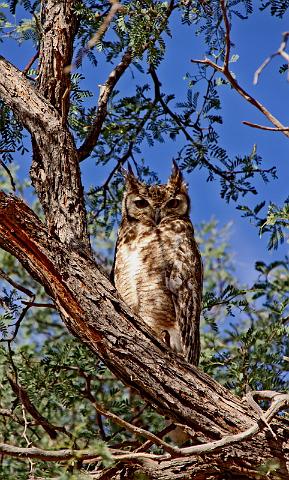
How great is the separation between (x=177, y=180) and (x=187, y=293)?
28.4 inches

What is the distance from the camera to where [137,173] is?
341cm

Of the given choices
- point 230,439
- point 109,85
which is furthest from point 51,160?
point 230,439

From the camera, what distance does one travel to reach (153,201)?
3252 millimetres

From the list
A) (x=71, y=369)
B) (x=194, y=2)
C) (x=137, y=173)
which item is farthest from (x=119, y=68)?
(x=71, y=369)

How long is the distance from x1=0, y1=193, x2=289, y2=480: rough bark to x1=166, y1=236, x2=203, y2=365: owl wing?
32.2 inches

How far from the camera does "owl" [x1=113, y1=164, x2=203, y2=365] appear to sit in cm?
284

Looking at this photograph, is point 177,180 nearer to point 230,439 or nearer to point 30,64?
point 30,64

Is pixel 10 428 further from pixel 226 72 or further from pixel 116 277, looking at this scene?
pixel 226 72

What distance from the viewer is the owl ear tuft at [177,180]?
11.0 feet

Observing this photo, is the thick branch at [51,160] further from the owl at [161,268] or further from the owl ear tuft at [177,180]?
the owl ear tuft at [177,180]

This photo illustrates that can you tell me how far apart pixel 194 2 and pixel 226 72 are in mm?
1445

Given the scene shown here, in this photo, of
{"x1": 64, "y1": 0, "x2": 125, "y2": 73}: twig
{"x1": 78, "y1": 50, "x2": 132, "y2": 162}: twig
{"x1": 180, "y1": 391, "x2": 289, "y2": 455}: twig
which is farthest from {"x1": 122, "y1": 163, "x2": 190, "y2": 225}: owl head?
{"x1": 64, "y1": 0, "x2": 125, "y2": 73}: twig

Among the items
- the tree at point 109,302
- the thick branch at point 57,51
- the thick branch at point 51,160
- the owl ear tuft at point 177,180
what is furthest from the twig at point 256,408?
the owl ear tuft at point 177,180

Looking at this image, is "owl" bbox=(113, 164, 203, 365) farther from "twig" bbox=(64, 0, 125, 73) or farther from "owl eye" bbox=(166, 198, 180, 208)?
"twig" bbox=(64, 0, 125, 73)
